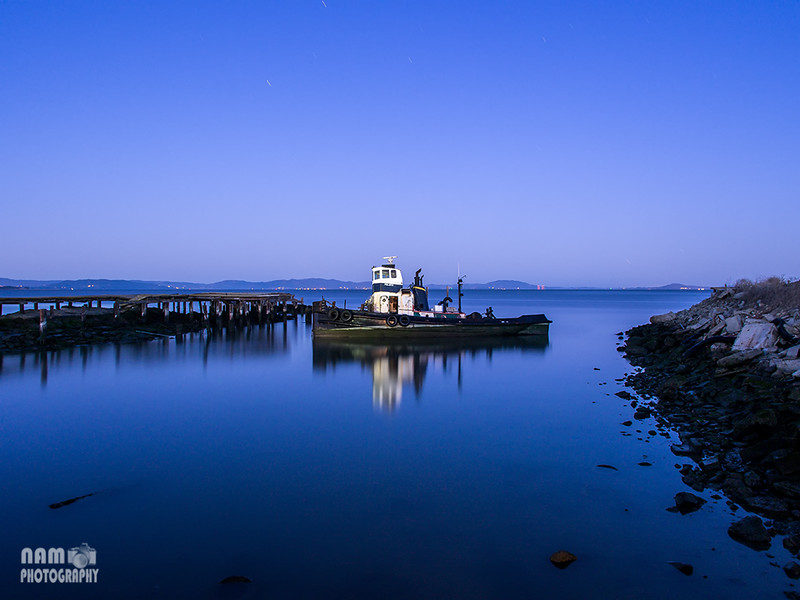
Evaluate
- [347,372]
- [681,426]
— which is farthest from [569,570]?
[347,372]

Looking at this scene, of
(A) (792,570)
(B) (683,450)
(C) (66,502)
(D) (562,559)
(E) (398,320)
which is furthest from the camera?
(E) (398,320)

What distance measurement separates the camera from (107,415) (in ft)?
45.7

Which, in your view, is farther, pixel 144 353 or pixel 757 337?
pixel 144 353

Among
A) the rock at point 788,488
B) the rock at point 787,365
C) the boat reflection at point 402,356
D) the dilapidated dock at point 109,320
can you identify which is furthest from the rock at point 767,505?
the dilapidated dock at point 109,320

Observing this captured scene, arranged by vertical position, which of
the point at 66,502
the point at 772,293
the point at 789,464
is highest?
the point at 772,293

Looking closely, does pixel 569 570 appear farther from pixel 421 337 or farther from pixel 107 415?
pixel 421 337

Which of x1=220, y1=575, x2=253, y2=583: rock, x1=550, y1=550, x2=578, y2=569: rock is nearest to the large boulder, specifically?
x1=550, y1=550, x2=578, y2=569: rock

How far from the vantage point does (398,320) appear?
98.3 feet

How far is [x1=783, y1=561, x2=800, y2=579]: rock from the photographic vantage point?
5614 millimetres

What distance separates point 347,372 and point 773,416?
1518 centimetres

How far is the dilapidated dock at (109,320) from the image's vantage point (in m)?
25.2

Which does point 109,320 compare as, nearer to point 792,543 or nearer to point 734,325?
point 734,325

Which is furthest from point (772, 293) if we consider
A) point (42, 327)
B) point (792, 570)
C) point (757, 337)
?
point (42, 327)

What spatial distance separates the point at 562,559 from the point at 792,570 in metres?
2.43
